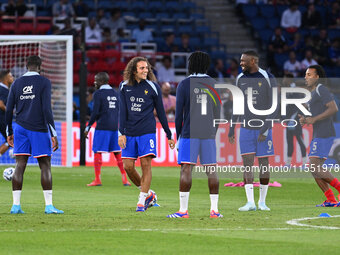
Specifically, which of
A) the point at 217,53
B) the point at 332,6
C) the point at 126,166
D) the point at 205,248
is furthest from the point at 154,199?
the point at 332,6

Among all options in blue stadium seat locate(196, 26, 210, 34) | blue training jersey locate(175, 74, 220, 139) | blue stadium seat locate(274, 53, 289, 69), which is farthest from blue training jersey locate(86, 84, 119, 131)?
blue stadium seat locate(196, 26, 210, 34)

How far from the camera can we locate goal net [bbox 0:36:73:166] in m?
22.0

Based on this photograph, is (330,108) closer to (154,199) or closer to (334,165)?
(154,199)

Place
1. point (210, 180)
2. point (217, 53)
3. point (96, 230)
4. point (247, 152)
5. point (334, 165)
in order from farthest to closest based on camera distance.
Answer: point (217, 53) < point (334, 165) < point (247, 152) < point (210, 180) < point (96, 230)

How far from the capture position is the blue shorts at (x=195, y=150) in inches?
410

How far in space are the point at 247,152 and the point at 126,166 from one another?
181 cm

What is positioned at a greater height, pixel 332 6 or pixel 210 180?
pixel 332 6

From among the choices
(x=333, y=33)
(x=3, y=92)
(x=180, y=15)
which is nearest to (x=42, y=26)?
(x=180, y=15)

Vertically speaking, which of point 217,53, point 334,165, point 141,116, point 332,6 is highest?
point 332,6

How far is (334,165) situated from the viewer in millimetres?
22859

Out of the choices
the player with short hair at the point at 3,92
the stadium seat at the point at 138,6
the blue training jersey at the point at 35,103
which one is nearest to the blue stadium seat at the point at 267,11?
the stadium seat at the point at 138,6

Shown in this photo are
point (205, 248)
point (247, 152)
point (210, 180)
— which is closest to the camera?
point (205, 248)

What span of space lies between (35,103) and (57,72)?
13.0 meters

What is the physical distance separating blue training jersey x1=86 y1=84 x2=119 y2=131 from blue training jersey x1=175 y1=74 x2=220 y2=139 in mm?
7158
